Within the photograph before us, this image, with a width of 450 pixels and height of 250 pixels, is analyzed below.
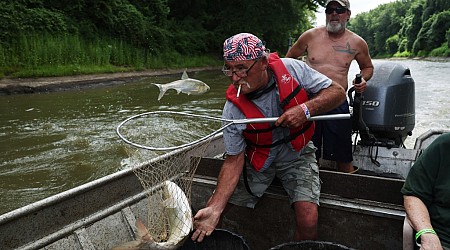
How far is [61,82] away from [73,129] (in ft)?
20.3

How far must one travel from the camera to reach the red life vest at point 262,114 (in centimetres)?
305

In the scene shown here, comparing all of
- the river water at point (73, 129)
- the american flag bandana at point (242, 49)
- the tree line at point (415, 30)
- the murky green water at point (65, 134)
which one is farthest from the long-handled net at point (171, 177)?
the tree line at point (415, 30)

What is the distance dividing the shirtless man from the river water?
7.75 feet

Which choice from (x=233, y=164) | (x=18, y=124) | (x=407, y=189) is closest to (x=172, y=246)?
(x=233, y=164)

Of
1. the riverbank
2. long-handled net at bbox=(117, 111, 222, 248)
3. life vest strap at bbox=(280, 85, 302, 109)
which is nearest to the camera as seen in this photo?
long-handled net at bbox=(117, 111, 222, 248)

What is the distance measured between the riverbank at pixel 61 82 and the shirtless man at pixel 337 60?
11.8 m

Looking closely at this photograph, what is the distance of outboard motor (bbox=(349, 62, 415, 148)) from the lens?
16.3 feet

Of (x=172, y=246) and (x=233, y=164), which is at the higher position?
(x=233, y=164)

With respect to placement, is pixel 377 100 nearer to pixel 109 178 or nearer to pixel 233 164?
pixel 233 164

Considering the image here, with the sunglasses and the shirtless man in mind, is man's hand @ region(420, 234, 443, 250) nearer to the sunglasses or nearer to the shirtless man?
the shirtless man

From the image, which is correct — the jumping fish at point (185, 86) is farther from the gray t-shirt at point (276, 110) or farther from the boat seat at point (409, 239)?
the boat seat at point (409, 239)

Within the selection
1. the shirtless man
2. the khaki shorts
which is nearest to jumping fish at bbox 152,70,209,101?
the shirtless man

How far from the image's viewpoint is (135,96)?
14.9 m

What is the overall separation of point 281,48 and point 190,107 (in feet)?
82.2
